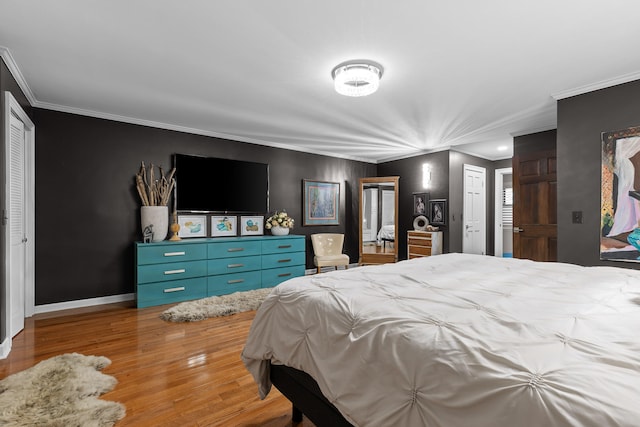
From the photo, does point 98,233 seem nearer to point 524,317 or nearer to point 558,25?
point 524,317

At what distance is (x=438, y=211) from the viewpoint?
5773 mm

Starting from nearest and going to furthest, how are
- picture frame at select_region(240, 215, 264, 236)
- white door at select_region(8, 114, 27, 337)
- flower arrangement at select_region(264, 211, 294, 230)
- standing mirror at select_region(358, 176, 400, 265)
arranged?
1. white door at select_region(8, 114, 27, 337)
2. picture frame at select_region(240, 215, 264, 236)
3. flower arrangement at select_region(264, 211, 294, 230)
4. standing mirror at select_region(358, 176, 400, 265)

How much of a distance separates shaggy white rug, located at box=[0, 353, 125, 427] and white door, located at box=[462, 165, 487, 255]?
5.77 meters

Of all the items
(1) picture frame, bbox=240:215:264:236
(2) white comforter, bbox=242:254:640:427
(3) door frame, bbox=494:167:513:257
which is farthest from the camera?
(3) door frame, bbox=494:167:513:257

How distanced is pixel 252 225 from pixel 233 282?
111 centimetres

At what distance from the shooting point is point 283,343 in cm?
147

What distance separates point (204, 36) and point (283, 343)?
2114mm

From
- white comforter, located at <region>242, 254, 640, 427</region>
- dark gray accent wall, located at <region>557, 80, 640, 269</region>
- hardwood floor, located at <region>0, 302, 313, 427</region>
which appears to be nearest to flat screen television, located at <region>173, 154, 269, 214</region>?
hardwood floor, located at <region>0, 302, 313, 427</region>

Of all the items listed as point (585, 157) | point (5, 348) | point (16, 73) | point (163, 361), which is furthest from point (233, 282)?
point (585, 157)

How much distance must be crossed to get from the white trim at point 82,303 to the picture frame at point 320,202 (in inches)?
116

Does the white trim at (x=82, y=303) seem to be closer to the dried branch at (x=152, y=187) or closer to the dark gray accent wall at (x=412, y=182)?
the dried branch at (x=152, y=187)

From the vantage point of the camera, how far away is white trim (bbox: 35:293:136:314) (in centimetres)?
361

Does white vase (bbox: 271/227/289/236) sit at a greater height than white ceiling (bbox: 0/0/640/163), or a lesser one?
lesser

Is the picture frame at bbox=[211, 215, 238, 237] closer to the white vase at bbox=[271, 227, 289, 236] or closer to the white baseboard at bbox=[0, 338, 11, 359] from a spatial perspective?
the white vase at bbox=[271, 227, 289, 236]
